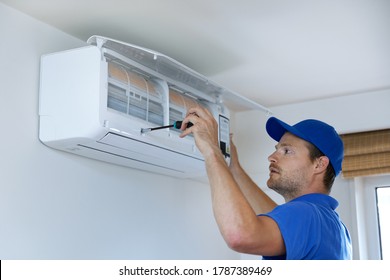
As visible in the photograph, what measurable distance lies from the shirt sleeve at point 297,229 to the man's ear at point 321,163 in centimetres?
26

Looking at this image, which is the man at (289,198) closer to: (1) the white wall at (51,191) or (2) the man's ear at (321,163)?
(2) the man's ear at (321,163)

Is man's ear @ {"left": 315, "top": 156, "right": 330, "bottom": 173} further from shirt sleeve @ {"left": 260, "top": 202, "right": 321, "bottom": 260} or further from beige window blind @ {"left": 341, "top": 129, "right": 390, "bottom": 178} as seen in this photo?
beige window blind @ {"left": 341, "top": 129, "right": 390, "bottom": 178}

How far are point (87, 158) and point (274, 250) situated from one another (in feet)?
3.51

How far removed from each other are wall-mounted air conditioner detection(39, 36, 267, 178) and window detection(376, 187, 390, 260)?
114 cm

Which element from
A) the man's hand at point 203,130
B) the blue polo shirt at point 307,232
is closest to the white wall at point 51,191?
the man's hand at point 203,130

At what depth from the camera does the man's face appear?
5.53 feet

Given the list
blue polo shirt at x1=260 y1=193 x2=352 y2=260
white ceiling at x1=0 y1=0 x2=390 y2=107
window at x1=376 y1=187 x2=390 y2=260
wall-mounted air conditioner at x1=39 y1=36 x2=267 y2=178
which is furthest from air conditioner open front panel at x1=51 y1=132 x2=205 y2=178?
window at x1=376 y1=187 x2=390 y2=260

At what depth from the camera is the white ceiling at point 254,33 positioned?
206cm

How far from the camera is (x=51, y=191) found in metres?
2.12

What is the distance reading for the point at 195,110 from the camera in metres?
1.68
